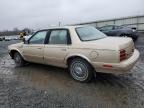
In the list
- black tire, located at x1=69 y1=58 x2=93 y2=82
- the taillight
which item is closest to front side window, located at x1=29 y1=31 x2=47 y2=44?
black tire, located at x1=69 y1=58 x2=93 y2=82

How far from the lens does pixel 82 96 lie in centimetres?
421

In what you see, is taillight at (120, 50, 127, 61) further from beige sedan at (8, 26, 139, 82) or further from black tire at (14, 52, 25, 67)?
black tire at (14, 52, 25, 67)

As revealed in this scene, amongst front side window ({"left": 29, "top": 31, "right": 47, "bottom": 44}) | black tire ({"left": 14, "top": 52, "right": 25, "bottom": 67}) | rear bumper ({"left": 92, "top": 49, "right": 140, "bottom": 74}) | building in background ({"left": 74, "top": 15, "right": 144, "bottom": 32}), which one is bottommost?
black tire ({"left": 14, "top": 52, "right": 25, "bottom": 67})

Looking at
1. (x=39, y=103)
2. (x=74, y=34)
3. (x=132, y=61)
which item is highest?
(x=74, y=34)

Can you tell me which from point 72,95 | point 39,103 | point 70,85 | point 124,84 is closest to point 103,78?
point 124,84

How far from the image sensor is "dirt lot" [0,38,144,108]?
3.86 metres

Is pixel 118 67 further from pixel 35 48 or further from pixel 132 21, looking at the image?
pixel 132 21

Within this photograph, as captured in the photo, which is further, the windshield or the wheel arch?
the windshield

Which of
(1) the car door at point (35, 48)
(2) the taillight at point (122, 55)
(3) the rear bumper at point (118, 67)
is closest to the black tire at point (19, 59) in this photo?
(1) the car door at point (35, 48)

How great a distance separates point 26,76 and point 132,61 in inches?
135

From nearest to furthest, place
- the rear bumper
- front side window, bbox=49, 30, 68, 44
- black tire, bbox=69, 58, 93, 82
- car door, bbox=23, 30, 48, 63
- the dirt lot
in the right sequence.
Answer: the dirt lot → the rear bumper → black tire, bbox=69, 58, 93, 82 → front side window, bbox=49, 30, 68, 44 → car door, bbox=23, 30, 48, 63

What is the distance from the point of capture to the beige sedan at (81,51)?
4.41m

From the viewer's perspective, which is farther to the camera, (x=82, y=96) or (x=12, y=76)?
(x=12, y=76)

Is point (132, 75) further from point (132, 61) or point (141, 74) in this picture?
point (132, 61)
